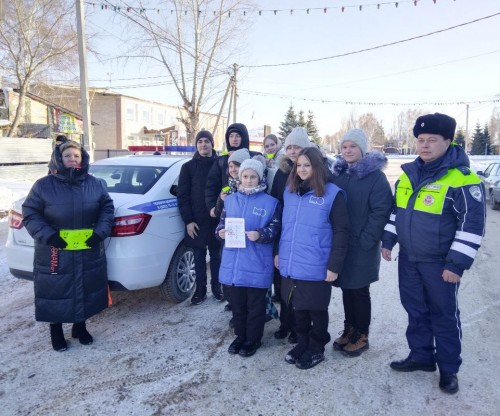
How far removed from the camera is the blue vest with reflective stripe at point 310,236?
2990mm

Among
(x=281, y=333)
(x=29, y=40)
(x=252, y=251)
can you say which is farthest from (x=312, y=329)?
(x=29, y=40)

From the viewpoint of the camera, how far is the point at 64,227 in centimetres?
329

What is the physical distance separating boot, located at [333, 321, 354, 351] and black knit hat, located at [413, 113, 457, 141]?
5.61ft

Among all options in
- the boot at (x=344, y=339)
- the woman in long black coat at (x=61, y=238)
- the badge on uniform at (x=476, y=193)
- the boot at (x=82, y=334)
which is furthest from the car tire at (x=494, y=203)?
the boot at (x=82, y=334)

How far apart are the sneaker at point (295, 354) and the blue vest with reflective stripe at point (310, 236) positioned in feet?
2.07

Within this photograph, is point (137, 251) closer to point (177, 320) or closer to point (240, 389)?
point (177, 320)

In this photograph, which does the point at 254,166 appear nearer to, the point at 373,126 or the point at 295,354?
the point at 295,354

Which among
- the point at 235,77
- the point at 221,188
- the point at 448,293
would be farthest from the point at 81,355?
the point at 235,77

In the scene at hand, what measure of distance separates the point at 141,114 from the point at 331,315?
130 ft

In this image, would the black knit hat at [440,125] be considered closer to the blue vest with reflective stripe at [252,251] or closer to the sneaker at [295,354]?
the blue vest with reflective stripe at [252,251]

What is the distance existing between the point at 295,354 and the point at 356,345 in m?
0.54

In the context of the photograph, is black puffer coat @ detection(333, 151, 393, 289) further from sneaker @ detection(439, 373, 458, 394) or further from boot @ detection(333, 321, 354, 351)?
sneaker @ detection(439, 373, 458, 394)

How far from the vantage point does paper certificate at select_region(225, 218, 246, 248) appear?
127 inches

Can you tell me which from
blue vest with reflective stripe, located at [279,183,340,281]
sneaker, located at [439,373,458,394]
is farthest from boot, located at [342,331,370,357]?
blue vest with reflective stripe, located at [279,183,340,281]
